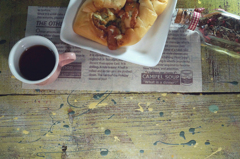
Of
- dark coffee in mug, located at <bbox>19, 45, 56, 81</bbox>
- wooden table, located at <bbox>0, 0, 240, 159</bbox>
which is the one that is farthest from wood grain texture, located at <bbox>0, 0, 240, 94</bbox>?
dark coffee in mug, located at <bbox>19, 45, 56, 81</bbox>

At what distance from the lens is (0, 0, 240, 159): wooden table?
63 centimetres

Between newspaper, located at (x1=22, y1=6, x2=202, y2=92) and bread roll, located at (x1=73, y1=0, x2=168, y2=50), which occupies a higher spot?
bread roll, located at (x1=73, y1=0, x2=168, y2=50)

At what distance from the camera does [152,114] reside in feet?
2.12

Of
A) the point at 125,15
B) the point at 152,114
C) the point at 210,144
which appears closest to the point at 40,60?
the point at 125,15

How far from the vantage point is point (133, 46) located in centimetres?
58

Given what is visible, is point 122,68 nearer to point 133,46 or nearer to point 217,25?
point 133,46

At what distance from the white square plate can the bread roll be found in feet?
0.07

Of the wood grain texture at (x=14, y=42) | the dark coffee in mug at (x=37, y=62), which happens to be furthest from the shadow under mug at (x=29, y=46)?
the wood grain texture at (x=14, y=42)

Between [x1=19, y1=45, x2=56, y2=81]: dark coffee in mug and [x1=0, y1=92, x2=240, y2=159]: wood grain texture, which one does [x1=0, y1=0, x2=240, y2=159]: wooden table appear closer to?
[x1=0, y1=92, x2=240, y2=159]: wood grain texture

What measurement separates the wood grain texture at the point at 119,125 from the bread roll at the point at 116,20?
0.22 meters

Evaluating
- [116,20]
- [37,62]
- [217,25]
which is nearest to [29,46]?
[37,62]

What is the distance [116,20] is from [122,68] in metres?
0.18

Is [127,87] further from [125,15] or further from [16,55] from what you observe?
[16,55]

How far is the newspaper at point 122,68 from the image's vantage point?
636mm
